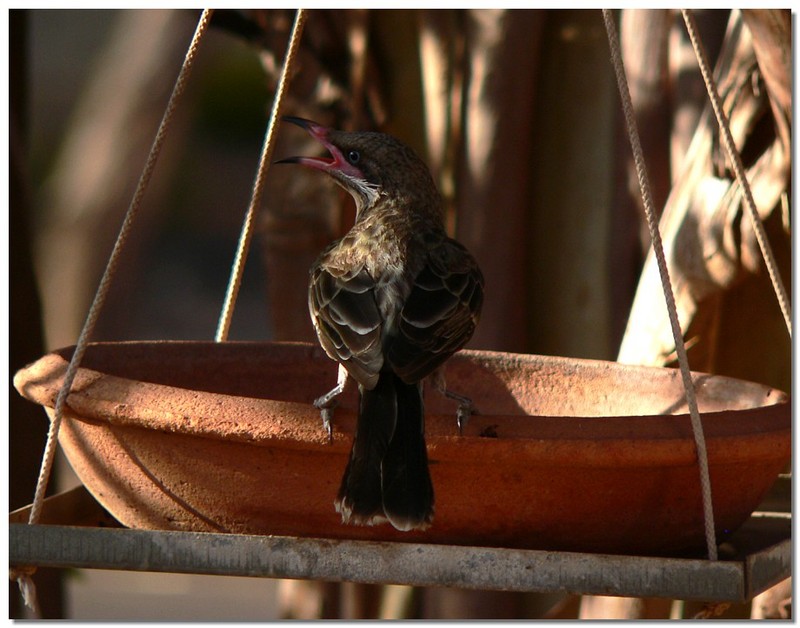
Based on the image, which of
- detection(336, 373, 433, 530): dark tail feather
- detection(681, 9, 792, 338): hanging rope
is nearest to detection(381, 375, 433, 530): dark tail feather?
detection(336, 373, 433, 530): dark tail feather

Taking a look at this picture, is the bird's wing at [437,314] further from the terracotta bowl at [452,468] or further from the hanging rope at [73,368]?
the hanging rope at [73,368]

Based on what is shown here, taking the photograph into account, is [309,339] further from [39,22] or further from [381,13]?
[39,22]

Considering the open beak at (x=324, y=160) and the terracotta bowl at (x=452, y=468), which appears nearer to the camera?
the terracotta bowl at (x=452, y=468)

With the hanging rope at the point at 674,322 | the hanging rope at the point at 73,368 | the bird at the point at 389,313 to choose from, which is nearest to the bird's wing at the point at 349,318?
the bird at the point at 389,313

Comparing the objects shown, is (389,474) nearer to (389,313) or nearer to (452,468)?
(452,468)

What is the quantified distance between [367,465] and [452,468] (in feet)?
0.59

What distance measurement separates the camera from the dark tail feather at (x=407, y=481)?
6.71 ft

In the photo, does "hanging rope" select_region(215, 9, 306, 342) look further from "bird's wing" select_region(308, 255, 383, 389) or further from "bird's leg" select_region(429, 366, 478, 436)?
"bird's leg" select_region(429, 366, 478, 436)

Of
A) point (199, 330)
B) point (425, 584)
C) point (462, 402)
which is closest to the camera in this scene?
point (425, 584)

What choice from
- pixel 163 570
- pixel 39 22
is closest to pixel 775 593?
pixel 163 570

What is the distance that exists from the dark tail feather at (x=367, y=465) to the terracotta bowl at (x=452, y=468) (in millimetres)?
34

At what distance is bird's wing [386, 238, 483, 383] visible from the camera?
2.30 metres

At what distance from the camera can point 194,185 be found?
13078 millimetres

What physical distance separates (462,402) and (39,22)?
11.8 m
